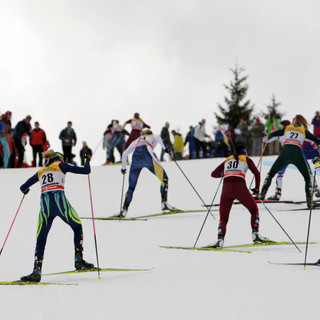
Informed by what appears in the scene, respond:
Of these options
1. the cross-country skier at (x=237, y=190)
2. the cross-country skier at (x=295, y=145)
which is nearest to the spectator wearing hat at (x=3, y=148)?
the cross-country skier at (x=295, y=145)

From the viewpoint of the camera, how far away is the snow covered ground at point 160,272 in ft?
17.8

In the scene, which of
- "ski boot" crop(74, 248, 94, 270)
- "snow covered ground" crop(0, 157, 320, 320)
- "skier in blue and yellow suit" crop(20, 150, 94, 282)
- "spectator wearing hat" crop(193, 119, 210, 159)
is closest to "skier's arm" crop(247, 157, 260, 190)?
"snow covered ground" crop(0, 157, 320, 320)

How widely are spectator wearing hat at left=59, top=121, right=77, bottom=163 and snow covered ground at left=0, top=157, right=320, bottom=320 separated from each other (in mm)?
6045

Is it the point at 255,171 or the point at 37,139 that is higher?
the point at 37,139

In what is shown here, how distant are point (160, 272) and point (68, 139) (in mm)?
12870

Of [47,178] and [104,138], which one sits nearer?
[47,178]

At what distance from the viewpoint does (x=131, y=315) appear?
5250 millimetres

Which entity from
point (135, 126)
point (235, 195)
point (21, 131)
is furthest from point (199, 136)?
point (235, 195)

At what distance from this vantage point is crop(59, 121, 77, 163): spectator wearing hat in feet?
64.2

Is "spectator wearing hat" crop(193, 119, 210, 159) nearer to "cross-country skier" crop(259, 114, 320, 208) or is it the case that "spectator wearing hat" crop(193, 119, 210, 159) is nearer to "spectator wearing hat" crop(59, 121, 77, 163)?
"spectator wearing hat" crop(59, 121, 77, 163)

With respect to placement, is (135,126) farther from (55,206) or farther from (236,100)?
(236,100)

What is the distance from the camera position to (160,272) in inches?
281

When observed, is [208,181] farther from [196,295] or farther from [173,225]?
[196,295]

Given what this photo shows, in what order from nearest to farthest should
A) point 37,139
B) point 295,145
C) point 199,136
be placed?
1. point 295,145
2. point 37,139
3. point 199,136
